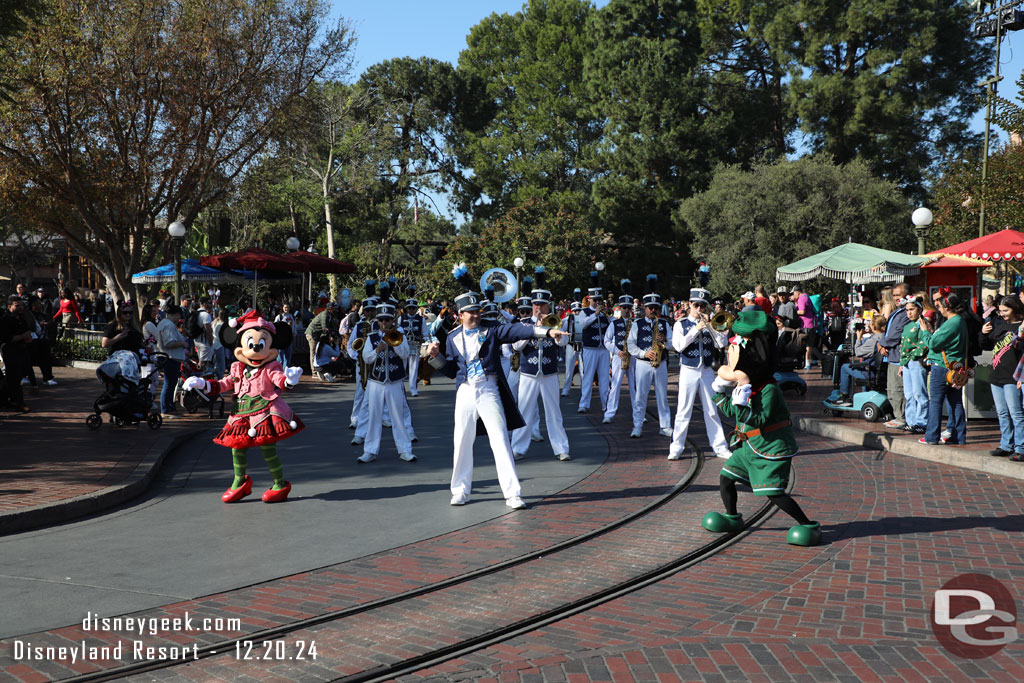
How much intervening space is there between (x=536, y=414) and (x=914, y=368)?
475 cm

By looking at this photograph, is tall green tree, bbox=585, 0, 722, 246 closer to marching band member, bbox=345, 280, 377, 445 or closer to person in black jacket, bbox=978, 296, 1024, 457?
marching band member, bbox=345, 280, 377, 445

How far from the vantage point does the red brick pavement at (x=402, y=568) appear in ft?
15.4

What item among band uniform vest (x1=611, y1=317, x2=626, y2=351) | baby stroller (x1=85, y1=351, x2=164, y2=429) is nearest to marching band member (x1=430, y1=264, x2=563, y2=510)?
band uniform vest (x1=611, y1=317, x2=626, y2=351)

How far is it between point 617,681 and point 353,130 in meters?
39.6

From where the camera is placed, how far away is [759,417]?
20.9 ft

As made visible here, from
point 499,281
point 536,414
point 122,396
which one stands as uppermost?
point 499,281

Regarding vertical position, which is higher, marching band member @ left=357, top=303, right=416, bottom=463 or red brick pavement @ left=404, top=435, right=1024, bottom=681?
marching band member @ left=357, top=303, right=416, bottom=463

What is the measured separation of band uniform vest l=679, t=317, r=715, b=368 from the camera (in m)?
9.93

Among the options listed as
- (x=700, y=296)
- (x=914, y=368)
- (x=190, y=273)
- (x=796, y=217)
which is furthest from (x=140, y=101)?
(x=796, y=217)

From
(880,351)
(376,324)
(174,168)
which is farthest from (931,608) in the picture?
(174,168)

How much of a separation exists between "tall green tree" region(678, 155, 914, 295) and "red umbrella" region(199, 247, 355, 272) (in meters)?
19.6

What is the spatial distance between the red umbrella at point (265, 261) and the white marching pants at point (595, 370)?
831 cm

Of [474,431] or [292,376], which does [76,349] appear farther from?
[474,431]

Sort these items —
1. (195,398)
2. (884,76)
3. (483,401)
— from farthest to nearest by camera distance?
(884,76), (195,398), (483,401)
